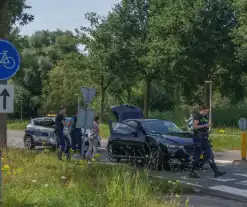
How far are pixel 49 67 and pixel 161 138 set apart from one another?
163ft

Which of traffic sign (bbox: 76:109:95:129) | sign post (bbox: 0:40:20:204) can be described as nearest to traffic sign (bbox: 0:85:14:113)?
sign post (bbox: 0:40:20:204)

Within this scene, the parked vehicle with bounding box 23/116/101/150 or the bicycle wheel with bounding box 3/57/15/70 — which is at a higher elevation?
the bicycle wheel with bounding box 3/57/15/70

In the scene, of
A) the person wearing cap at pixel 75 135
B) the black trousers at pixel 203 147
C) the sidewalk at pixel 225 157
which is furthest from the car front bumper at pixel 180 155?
the person wearing cap at pixel 75 135

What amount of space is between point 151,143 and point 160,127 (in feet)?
3.49

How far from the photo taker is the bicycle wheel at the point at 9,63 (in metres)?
7.52

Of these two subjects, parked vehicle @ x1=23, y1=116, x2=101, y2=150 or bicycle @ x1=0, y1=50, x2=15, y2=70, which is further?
parked vehicle @ x1=23, y1=116, x2=101, y2=150

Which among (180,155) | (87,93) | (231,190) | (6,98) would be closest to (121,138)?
(87,93)

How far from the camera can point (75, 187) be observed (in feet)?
24.9

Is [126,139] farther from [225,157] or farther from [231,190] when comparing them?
[225,157]

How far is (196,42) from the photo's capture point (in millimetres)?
29703

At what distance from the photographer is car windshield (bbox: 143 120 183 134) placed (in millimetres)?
14297

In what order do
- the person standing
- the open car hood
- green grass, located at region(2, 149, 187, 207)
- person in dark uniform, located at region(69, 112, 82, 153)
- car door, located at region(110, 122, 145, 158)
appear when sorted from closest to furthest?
1. green grass, located at region(2, 149, 187, 207)
2. car door, located at region(110, 122, 145, 158)
3. the person standing
4. person in dark uniform, located at region(69, 112, 82, 153)
5. the open car hood

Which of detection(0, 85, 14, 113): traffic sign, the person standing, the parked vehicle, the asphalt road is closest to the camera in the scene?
detection(0, 85, 14, 113): traffic sign

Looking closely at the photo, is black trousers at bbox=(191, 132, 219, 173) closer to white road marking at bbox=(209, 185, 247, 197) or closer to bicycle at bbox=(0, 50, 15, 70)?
white road marking at bbox=(209, 185, 247, 197)
